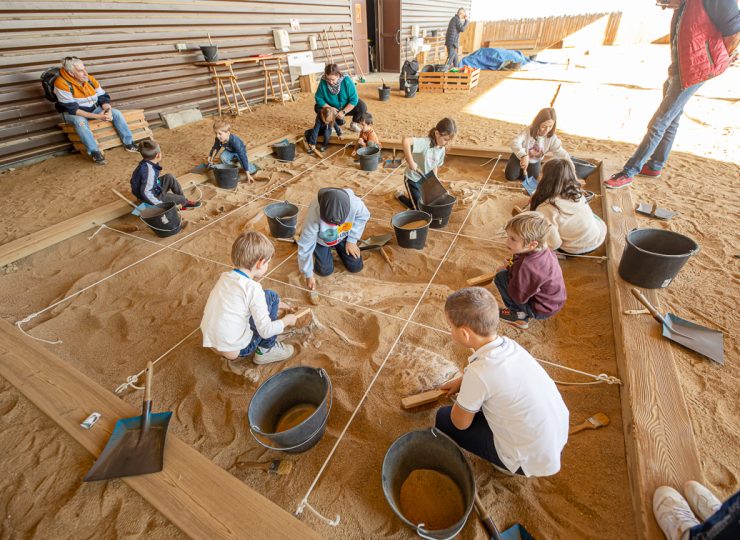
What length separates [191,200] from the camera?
14.3ft

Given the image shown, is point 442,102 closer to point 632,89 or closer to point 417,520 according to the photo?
point 632,89

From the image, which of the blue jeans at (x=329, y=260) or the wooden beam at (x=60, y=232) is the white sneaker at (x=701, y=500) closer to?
the blue jeans at (x=329, y=260)

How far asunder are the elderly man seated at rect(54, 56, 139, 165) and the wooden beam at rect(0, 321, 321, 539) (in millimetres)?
4463

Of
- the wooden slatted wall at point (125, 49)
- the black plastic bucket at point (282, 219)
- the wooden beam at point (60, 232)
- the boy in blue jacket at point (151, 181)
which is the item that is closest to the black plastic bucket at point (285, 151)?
the boy in blue jacket at point (151, 181)

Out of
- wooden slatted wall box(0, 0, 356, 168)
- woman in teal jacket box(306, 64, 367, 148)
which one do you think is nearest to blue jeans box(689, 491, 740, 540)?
woman in teal jacket box(306, 64, 367, 148)

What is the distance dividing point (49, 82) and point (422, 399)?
679 centimetres

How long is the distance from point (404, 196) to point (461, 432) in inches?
120

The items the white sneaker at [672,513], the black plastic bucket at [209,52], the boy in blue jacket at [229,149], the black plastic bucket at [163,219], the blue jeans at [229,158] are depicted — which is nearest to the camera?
the white sneaker at [672,513]

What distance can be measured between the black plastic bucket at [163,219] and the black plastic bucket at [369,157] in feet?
8.45

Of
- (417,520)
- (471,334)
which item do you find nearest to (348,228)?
(471,334)

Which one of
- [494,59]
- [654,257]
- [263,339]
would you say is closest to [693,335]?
[654,257]

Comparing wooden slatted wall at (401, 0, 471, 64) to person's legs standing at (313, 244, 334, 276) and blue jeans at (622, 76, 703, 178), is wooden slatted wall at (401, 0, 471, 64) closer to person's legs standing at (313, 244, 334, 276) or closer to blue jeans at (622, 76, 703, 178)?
blue jeans at (622, 76, 703, 178)

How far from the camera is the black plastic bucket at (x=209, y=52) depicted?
697cm

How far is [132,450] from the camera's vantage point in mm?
1706
